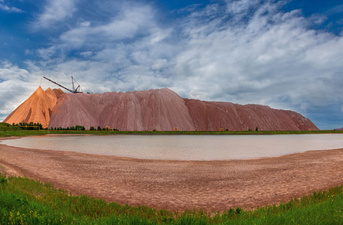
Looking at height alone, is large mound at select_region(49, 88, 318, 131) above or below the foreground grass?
above

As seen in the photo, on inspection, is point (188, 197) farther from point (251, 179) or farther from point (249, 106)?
point (249, 106)

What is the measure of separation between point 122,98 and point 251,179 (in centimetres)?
14441

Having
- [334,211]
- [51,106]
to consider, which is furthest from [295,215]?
[51,106]

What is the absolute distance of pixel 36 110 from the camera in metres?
140

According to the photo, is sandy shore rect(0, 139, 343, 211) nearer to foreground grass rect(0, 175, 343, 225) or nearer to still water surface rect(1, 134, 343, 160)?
foreground grass rect(0, 175, 343, 225)

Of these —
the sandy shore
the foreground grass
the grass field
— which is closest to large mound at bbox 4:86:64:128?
the sandy shore

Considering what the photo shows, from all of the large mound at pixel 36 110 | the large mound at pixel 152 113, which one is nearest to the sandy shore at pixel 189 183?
the large mound at pixel 152 113

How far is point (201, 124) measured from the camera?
506ft

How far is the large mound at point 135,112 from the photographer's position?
458 ft

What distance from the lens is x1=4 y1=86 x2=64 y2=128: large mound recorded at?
138 meters

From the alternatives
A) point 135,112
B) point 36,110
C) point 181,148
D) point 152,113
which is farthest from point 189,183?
point 36,110

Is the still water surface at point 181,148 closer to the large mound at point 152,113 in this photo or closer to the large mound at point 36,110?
the large mound at point 152,113

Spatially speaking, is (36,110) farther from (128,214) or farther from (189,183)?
(128,214)

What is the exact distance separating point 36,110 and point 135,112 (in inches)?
2418
